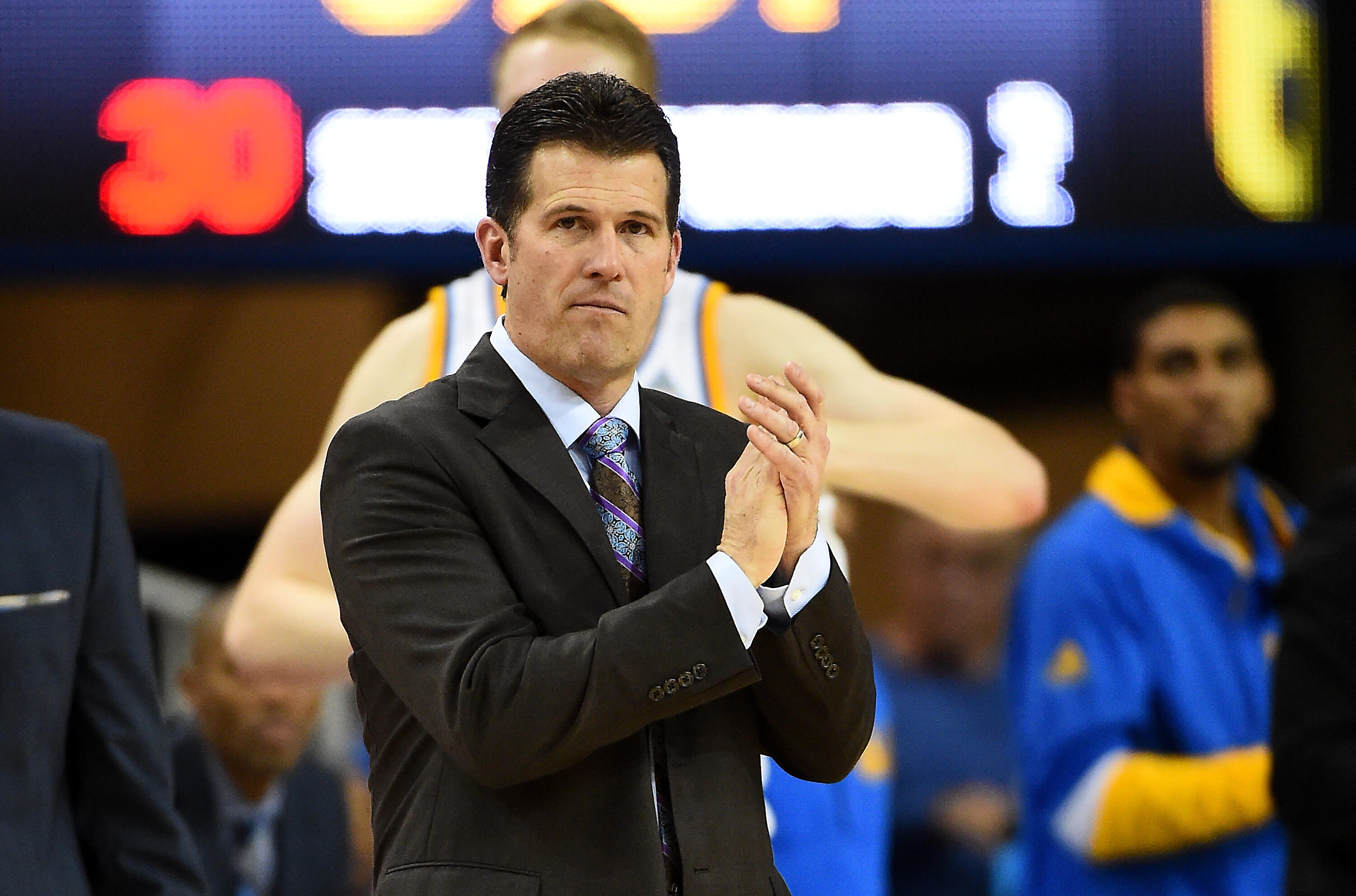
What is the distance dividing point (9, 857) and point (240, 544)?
12.5 ft

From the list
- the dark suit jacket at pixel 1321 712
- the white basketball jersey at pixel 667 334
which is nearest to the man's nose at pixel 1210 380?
the dark suit jacket at pixel 1321 712

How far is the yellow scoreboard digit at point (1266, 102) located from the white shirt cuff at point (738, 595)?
3.04 meters

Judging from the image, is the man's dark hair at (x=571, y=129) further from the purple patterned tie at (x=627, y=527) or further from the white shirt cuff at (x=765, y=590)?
the white shirt cuff at (x=765, y=590)

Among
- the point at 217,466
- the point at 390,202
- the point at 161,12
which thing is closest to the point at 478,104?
the point at 390,202

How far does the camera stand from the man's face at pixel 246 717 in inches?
176

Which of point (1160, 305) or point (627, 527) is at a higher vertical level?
point (1160, 305)

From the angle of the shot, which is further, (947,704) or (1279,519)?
(947,704)

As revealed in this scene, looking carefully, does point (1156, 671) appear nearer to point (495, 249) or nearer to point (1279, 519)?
point (1279, 519)

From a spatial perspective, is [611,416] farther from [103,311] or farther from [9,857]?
[103,311]

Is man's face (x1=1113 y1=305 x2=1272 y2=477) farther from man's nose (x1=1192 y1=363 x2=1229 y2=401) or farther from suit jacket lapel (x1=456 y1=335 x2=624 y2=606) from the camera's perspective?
suit jacket lapel (x1=456 y1=335 x2=624 y2=606)

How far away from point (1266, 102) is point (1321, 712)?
1.86 metres

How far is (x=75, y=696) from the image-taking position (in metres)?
2.19

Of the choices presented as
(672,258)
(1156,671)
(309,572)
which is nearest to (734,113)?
(1156,671)

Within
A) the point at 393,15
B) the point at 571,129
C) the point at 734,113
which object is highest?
the point at 393,15
